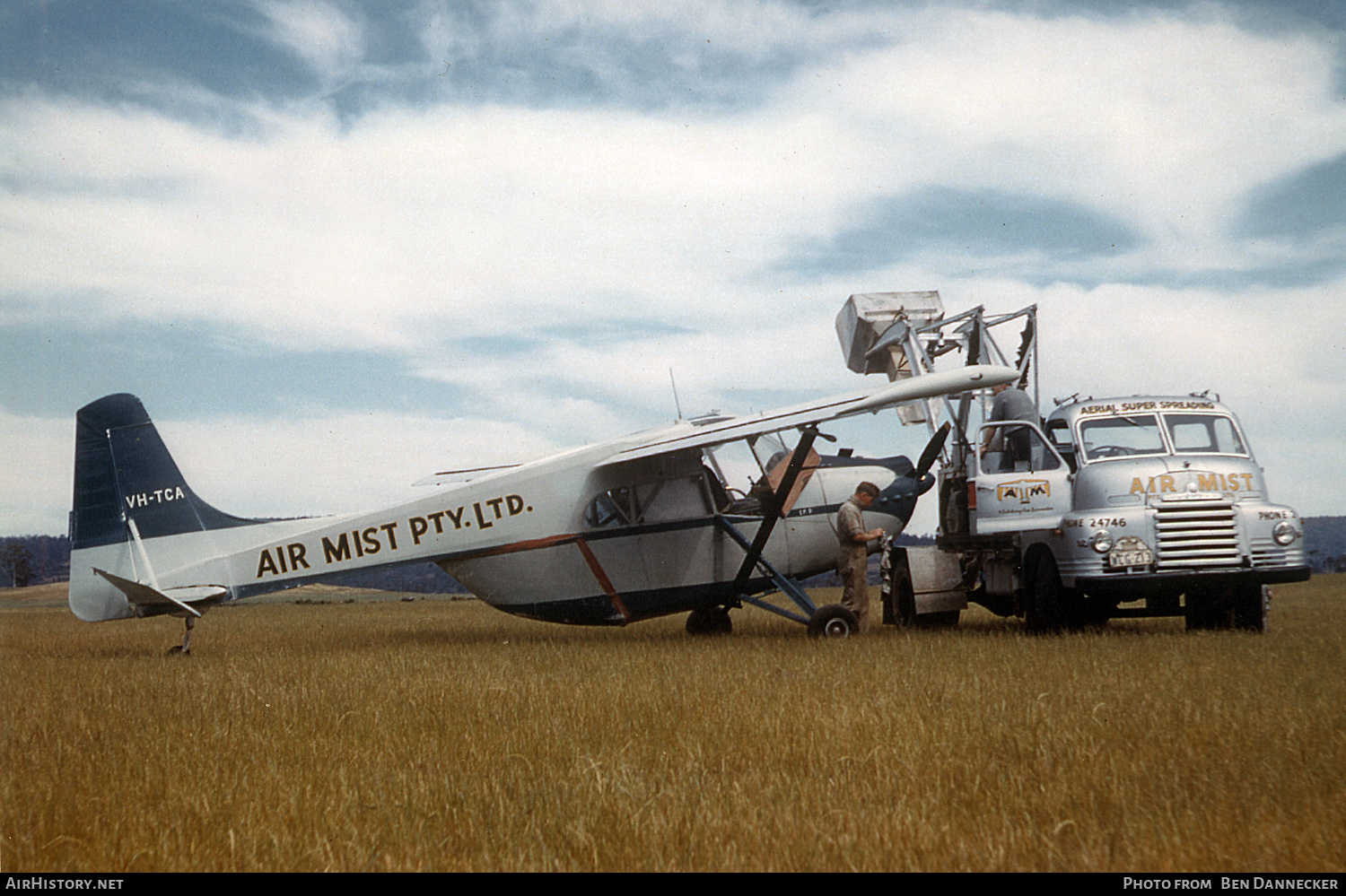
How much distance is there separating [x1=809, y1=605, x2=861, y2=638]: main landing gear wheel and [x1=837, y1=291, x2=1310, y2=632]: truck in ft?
4.53

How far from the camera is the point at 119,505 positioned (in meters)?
12.7

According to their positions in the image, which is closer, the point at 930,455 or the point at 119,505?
the point at 119,505

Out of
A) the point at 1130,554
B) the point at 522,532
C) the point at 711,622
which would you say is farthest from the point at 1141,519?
the point at 522,532

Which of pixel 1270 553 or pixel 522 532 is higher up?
pixel 522 532

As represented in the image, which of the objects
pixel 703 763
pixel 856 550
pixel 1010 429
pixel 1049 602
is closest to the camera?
pixel 703 763

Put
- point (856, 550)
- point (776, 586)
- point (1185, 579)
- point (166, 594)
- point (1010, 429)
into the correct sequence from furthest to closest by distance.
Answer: point (1010, 429) < point (776, 586) < point (856, 550) < point (166, 594) < point (1185, 579)

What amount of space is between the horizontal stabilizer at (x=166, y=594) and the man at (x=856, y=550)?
768 cm

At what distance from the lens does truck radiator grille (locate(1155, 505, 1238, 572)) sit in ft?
37.5

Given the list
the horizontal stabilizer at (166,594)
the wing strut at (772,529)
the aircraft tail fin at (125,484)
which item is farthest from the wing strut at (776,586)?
the horizontal stabilizer at (166,594)

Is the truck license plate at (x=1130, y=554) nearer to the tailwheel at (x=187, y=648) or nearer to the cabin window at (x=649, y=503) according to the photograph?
the cabin window at (x=649, y=503)

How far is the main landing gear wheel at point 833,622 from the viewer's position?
1263cm

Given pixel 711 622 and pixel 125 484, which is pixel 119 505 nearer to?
pixel 125 484

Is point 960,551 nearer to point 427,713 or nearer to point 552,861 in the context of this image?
point 427,713

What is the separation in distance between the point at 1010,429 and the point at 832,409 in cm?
327
